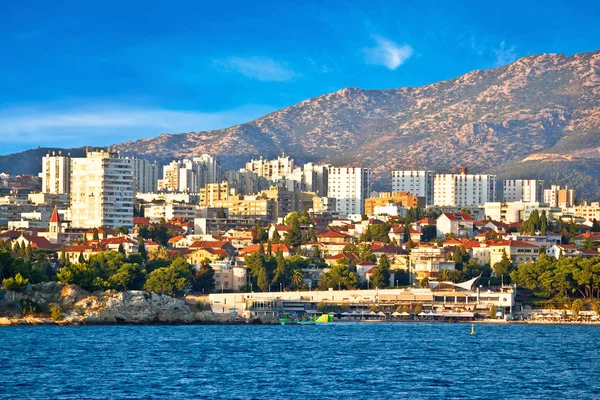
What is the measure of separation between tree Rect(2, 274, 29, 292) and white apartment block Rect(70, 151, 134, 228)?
65704mm

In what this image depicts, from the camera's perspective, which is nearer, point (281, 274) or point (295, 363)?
point (295, 363)

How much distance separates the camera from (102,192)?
168375 millimetres

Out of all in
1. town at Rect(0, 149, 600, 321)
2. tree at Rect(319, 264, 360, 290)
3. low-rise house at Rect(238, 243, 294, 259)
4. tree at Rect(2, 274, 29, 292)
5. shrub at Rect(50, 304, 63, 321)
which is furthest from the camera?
low-rise house at Rect(238, 243, 294, 259)

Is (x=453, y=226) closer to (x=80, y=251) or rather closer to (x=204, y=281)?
(x=204, y=281)

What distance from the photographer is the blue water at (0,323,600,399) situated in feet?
198

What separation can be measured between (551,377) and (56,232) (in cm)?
10478

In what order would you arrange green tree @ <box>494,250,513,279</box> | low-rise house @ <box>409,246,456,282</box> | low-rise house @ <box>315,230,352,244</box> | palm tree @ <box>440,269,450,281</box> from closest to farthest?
palm tree @ <box>440,269,450,281</box>, green tree @ <box>494,250,513,279</box>, low-rise house @ <box>409,246,456,282</box>, low-rise house @ <box>315,230,352,244</box>

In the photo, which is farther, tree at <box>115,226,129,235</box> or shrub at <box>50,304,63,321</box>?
tree at <box>115,226,129,235</box>

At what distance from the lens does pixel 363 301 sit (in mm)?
123688

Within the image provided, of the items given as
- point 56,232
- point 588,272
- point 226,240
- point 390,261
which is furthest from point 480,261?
point 56,232

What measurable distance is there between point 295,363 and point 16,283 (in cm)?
3582

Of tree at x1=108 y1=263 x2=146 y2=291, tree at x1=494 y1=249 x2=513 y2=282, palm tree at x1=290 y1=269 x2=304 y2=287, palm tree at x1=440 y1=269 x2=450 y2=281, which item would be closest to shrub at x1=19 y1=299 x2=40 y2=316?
tree at x1=108 y1=263 x2=146 y2=291

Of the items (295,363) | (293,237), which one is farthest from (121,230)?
(295,363)

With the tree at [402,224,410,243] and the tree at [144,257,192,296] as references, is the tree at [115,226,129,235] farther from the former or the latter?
the tree at [144,257,192,296]
